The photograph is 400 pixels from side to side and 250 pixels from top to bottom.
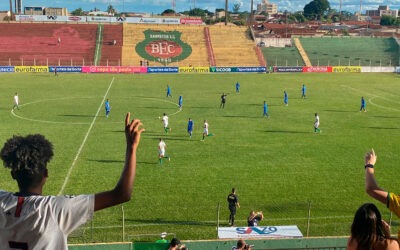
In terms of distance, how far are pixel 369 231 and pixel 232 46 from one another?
2899 inches

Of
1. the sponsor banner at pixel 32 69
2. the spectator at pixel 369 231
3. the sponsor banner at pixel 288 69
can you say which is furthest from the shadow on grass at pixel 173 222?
the sponsor banner at pixel 288 69

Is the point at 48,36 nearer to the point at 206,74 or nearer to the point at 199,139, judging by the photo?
the point at 206,74

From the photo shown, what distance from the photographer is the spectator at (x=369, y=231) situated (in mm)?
3924

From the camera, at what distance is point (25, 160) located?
3.07 m

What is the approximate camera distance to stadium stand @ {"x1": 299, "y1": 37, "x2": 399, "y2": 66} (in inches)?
2827

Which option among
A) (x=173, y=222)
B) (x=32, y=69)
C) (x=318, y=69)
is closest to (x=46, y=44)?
(x=32, y=69)

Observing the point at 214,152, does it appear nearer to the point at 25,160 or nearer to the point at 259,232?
the point at 259,232

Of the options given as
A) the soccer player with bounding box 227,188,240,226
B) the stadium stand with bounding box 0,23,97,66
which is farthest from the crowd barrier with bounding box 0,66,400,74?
the soccer player with bounding box 227,188,240,226

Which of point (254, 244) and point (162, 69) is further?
point (162, 69)

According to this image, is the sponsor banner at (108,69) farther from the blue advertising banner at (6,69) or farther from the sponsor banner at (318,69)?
the sponsor banner at (318,69)

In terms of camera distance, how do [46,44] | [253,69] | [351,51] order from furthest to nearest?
[351,51], [46,44], [253,69]

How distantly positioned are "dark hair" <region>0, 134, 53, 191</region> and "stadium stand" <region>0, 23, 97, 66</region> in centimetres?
6435

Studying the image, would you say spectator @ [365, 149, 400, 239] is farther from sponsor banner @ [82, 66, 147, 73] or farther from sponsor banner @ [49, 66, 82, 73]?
sponsor banner @ [49, 66, 82, 73]

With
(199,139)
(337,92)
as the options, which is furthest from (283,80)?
(199,139)
